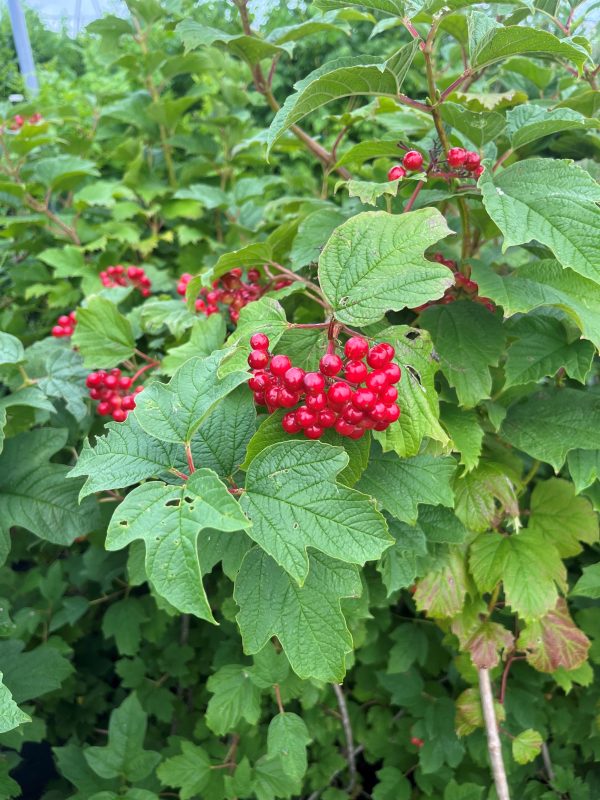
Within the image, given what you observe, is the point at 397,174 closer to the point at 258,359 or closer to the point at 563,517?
the point at 258,359

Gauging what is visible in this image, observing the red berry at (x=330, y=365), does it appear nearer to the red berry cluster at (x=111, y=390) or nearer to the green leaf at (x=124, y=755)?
the red berry cluster at (x=111, y=390)

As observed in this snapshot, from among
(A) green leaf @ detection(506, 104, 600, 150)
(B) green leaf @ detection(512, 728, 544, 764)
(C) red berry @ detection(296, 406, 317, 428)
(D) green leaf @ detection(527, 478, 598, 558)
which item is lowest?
(B) green leaf @ detection(512, 728, 544, 764)

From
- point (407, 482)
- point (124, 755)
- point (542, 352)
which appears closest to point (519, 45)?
point (542, 352)

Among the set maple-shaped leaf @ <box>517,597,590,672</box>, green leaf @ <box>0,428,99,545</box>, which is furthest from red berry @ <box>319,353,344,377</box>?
Answer: maple-shaped leaf @ <box>517,597,590,672</box>

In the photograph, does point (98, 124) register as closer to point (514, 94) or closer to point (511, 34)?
point (514, 94)

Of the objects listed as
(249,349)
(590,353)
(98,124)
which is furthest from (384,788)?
(98,124)

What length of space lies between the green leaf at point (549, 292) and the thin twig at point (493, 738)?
0.90 meters

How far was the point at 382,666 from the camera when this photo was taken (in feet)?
6.64

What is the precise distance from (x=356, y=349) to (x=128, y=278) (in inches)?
52.2

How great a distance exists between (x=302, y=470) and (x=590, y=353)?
712 mm

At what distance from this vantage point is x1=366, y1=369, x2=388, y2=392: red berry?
894mm

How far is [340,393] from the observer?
2.90ft

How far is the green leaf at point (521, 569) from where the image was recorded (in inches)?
52.9

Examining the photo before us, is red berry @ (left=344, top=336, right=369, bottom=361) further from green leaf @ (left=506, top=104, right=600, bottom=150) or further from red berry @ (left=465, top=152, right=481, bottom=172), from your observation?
green leaf @ (left=506, top=104, right=600, bottom=150)
